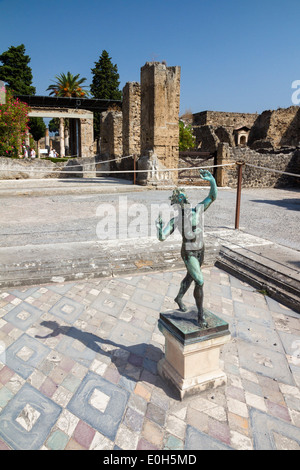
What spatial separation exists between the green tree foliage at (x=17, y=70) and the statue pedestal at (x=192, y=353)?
31732 millimetres

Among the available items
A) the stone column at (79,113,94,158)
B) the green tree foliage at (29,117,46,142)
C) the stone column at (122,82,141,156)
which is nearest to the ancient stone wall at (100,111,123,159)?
the stone column at (122,82,141,156)

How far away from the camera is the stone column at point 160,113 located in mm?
10930

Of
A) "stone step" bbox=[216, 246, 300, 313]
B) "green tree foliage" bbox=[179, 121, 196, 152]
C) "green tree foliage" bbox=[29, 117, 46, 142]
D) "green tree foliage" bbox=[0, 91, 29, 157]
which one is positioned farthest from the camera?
"green tree foliage" bbox=[29, 117, 46, 142]

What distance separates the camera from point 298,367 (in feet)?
7.63

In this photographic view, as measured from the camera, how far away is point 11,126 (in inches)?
554

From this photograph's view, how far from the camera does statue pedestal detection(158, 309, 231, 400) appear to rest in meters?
2.01

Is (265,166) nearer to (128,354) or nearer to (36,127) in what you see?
(128,354)

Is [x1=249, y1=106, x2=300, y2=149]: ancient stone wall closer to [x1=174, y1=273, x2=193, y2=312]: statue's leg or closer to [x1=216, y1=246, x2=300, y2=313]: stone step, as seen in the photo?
[x1=216, y1=246, x2=300, y2=313]: stone step

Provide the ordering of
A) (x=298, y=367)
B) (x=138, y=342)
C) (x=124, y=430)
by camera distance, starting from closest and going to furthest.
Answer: (x=124, y=430) < (x=298, y=367) < (x=138, y=342)

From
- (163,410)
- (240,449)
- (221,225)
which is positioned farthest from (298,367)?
(221,225)

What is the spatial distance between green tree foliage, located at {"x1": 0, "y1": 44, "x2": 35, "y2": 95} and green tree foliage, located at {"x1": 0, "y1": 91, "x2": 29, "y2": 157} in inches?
649

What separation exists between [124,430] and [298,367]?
1.39 meters

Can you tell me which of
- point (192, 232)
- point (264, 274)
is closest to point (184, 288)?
point (192, 232)
